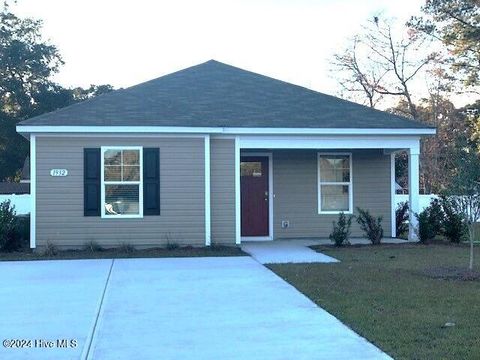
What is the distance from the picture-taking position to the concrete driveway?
594cm

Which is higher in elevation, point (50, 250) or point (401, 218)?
point (401, 218)

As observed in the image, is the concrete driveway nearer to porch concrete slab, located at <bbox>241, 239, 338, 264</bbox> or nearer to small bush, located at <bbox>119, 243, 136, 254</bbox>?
porch concrete slab, located at <bbox>241, 239, 338, 264</bbox>

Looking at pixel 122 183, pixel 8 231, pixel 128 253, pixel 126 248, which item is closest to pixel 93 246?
pixel 126 248

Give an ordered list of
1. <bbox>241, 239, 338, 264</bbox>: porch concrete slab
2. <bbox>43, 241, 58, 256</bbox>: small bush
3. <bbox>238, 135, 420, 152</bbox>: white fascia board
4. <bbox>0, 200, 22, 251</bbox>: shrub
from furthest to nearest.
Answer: <bbox>238, 135, 420, 152</bbox>: white fascia board → <bbox>0, 200, 22, 251</bbox>: shrub → <bbox>43, 241, 58, 256</bbox>: small bush → <bbox>241, 239, 338, 264</bbox>: porch concrete slab

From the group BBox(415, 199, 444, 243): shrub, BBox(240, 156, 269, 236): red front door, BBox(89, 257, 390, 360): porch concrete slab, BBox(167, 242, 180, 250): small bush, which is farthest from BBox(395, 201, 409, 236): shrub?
BBox(89, 257, 390, 360): porch concrete slab

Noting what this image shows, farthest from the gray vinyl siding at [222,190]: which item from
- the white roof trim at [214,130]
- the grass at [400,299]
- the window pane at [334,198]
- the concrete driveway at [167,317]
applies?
the concrete driveway at [167,317]

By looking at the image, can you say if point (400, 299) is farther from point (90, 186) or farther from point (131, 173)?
point (90, 186)

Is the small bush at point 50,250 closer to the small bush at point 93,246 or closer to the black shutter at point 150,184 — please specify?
the small bush at point 93,246

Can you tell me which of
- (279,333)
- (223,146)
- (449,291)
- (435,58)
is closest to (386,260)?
(449,291)

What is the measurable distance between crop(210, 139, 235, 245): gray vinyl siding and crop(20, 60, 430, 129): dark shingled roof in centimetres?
62

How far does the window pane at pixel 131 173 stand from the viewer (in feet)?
48.0

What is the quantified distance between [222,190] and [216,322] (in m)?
8.23

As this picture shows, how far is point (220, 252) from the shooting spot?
46.5 feet

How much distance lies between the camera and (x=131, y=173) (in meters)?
14.7
